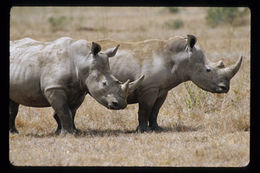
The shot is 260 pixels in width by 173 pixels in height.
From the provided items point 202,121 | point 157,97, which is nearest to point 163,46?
point 157,97

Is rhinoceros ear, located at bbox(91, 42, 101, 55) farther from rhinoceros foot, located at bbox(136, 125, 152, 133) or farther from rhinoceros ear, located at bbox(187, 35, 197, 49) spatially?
rhinoceros ear, located at bbox(187, 35, 197, 49)

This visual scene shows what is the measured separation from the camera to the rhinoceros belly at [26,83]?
9.27 metres

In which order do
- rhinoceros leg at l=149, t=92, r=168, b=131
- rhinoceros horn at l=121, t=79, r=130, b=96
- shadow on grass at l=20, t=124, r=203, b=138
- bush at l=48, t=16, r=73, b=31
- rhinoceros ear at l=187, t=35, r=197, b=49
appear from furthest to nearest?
bush at l=48, t=16, r=73, b=31 < rhinoceros leg at l=149, t=92, r=168, b=131 < rhinoceros ear at l=187, t=35, r=197, b=49 < shadow on grass at l=20, t=124, r=203, b=138 < rhinoceros horn at l=121, t=79, r=130, b=96

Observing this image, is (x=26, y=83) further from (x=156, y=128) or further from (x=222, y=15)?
(x=222, y=15)

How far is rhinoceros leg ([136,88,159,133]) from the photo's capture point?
9742 mm

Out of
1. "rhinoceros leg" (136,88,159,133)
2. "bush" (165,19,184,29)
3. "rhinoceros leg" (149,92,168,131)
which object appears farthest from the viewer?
"bush" (165,19,184,29)

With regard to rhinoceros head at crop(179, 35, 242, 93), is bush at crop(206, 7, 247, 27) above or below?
above

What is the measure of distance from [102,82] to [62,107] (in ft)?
2.34

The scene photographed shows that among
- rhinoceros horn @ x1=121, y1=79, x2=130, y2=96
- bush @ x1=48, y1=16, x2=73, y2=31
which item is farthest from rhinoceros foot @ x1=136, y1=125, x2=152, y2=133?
bush @ x1=48, y1=16, x2=73, y2=31

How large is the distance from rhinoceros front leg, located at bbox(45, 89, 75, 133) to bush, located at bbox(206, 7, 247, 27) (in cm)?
1582

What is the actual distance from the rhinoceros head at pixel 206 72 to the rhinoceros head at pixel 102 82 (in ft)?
3.66

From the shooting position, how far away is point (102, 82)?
30.0 feet

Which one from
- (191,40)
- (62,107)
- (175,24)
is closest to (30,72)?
(62,107)
